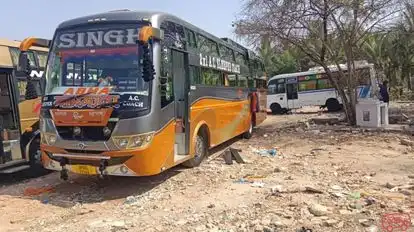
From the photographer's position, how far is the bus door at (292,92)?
88.8 ft

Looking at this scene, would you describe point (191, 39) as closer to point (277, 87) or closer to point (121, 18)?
point (121, 18)

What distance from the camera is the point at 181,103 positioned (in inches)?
333

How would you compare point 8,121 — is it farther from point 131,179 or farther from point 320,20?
point 320,20

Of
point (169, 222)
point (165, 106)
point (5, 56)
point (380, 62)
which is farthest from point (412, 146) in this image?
point (380, 62)

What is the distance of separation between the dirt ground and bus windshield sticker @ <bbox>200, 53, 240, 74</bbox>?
2.18 m

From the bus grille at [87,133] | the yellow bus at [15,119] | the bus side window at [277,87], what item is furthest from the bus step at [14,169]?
the bus side window at [277,87]

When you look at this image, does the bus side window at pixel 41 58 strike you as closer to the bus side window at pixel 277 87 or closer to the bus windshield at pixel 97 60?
the bus windshield at pixel 97 60

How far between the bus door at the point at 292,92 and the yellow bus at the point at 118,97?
19.2 m

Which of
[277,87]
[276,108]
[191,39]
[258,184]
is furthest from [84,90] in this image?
[276,108]

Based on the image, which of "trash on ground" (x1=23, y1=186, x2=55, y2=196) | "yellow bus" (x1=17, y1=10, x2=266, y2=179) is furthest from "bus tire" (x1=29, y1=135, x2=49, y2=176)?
"yellow bus" (x1=17, y1=10, x2=266, y2=179)

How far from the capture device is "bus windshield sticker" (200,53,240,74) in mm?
9934

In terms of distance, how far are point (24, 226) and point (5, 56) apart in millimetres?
4389

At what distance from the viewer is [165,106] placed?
25.0ft

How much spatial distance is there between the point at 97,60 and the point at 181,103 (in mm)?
1819
